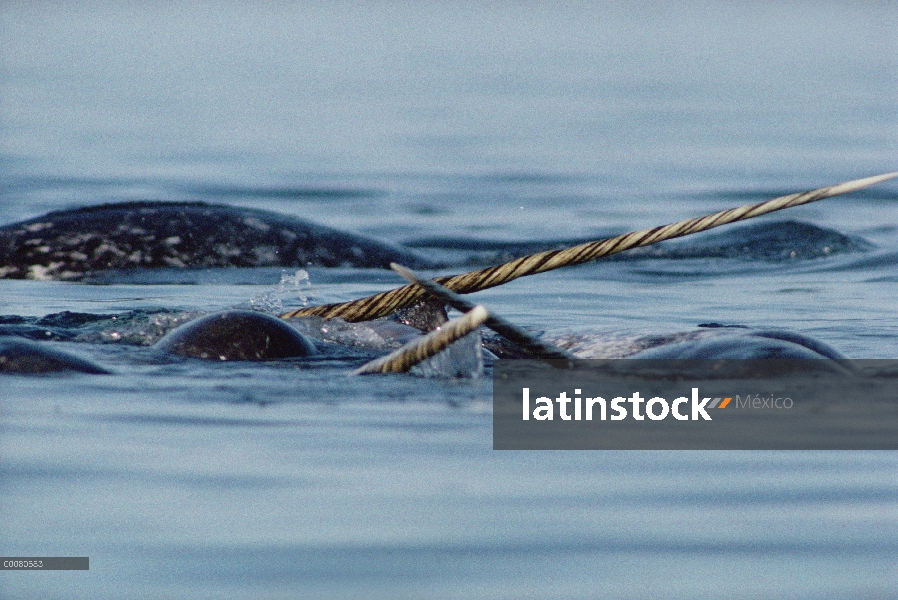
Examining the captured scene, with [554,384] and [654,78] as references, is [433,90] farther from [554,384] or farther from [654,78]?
[554,384]

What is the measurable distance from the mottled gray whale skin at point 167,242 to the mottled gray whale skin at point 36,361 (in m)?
3.87

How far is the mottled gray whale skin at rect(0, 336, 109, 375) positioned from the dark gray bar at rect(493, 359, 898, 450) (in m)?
1.61

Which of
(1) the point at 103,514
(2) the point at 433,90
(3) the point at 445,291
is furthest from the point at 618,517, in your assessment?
(2) the point at 433,90

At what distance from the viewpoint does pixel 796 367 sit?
599 cm

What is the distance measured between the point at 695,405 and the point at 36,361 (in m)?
2.49

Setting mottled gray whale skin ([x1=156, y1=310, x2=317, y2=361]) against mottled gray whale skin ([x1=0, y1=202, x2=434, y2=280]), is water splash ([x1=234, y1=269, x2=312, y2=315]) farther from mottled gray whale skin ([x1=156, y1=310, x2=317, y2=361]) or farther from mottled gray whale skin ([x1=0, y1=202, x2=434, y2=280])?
mottled gray whale skin ([x1=156, y1=310, x2=317, y2=361])

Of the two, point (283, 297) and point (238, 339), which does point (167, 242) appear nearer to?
point (283, 297)

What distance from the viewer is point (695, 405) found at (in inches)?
225

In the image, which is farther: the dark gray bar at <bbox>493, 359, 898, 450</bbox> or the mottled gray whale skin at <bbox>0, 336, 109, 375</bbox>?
the mottled gray whale skin at <bbox>0, 336, 109, 375</bbox>

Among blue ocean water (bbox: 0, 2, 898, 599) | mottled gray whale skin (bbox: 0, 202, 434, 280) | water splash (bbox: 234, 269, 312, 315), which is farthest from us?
mottled gray whale skin (bbox: 0, 202, 434, 280)

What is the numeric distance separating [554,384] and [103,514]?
2.19 meters

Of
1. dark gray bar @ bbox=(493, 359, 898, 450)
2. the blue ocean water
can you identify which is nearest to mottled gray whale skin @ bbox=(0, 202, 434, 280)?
the blue ocean water

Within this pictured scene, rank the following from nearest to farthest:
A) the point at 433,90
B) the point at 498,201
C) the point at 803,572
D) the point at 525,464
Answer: the point at 803,572 → the point at 525,464 → the point at 498,201 → the point at 433,90

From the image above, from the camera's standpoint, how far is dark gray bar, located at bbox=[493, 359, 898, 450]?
17.3 feet
